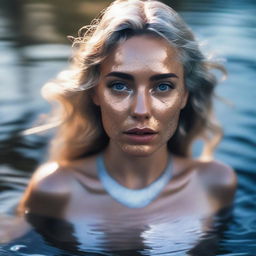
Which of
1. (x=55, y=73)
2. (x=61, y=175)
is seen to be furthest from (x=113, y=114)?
(x=55, y=73)

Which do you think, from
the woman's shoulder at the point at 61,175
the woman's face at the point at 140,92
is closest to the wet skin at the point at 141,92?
the woman's face at the point at 140,92

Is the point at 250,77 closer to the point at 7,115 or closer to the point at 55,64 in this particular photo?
the point at 55,64

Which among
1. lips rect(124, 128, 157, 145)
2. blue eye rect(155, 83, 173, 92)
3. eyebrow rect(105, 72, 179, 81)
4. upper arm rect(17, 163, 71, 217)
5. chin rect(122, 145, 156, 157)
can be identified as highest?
eyebrow rect(105, 72, 179, 81)

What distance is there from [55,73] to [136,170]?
166 centimetres

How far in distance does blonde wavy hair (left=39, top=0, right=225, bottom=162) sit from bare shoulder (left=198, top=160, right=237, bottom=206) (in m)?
0.09

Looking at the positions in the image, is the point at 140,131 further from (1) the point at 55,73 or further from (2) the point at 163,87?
(1) the point at 55,73

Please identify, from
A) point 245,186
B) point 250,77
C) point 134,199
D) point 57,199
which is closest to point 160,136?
point 134,199

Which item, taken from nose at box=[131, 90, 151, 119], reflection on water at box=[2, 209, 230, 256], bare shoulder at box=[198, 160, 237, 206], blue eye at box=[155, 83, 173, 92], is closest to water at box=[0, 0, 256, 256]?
reflection on water at box=[2, 209, 230, 256]

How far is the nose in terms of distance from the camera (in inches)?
80.3

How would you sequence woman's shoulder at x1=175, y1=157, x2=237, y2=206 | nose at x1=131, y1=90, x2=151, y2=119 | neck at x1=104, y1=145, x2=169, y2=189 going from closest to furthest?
nose at x1=131, y1=90, x2=151, y2=119 < neck at x1=104, y1=145, x2=169, y2=189 < woman's shoulder at x1=175, y1=157, x2=237, y2=206

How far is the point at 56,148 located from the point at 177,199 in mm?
438

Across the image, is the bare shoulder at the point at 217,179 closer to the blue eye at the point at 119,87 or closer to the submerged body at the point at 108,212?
the submerged body at the point at 108,212

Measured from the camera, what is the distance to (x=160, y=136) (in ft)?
7.01

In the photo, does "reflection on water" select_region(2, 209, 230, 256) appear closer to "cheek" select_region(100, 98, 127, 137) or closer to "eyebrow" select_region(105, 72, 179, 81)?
"cheek" select_region(100, 98, 127, 137)
